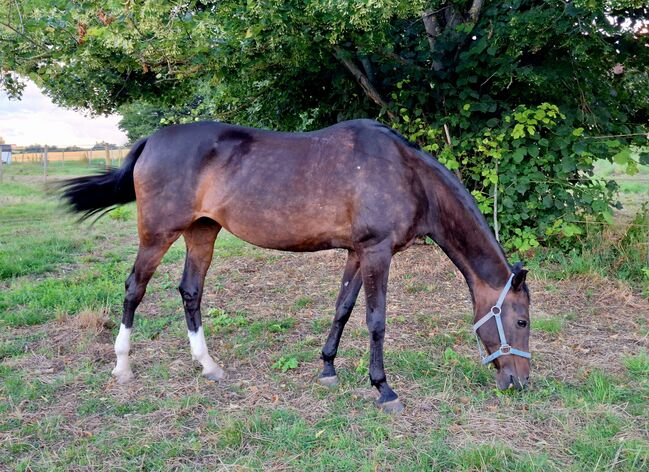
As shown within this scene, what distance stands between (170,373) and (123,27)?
2.77 m

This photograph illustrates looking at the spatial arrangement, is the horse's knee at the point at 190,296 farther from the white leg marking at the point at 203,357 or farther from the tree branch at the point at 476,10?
the tree branch at the point at 476,10

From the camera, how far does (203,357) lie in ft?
12.4

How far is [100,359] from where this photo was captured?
3971mm

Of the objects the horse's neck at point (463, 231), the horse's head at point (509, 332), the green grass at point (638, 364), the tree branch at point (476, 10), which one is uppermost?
the tree branch at point (476, 10)

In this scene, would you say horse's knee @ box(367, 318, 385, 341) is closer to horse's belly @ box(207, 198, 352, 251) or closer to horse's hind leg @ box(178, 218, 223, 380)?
horse's belly @ box(207, 198, 352, 251)

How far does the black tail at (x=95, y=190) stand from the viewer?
4.05 metres

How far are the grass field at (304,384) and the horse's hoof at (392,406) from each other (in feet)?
0.21

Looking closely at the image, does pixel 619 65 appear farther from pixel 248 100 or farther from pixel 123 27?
pixel 123 27

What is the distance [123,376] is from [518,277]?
2.79 metres

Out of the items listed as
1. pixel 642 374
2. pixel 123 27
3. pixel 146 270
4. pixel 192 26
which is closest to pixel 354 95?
pixel 192 26

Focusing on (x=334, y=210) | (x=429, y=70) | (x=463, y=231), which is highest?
(x=429, y=70)

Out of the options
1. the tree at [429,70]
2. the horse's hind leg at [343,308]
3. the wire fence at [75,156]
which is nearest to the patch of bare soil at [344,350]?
the horse's hind leg at [343,308]

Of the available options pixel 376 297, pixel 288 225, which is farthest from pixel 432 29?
pixel 376 297

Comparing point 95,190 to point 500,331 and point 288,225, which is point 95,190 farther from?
point 500,331
